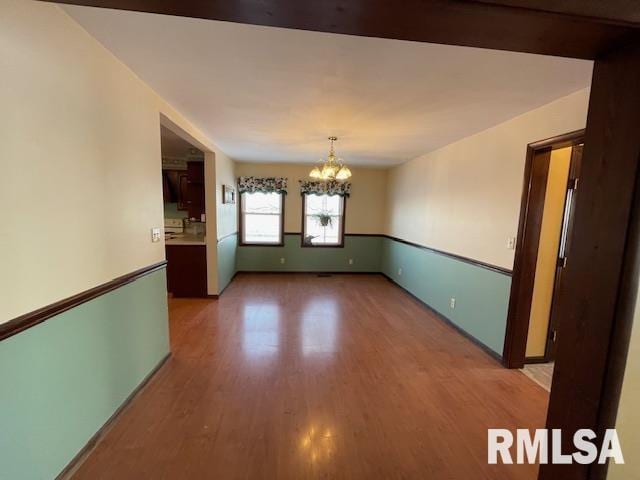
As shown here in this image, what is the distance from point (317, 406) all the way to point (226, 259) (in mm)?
3401

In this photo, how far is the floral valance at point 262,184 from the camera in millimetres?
5645

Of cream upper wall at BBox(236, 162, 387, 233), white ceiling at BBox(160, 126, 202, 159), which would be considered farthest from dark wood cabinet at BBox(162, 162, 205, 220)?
cream upper wall at BBox(236, 162, 387, 233)

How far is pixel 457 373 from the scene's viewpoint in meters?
2.53

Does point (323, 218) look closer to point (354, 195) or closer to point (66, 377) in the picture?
point (354, 195)

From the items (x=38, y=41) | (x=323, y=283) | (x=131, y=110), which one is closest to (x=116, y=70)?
(x=131, y=110)

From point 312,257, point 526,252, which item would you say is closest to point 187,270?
point 312,257

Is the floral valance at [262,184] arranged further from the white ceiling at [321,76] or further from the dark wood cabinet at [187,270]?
the white ceiling at [321,76]

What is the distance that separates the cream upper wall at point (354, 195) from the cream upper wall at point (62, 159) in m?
3.71

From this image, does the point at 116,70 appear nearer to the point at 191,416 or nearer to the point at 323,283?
the point at 191,416

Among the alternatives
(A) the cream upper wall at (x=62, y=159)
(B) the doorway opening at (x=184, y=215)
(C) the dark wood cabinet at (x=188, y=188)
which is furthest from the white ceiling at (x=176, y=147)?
(A) the cream upper wall at (x=62, y=159)

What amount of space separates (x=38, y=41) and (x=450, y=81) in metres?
2.24

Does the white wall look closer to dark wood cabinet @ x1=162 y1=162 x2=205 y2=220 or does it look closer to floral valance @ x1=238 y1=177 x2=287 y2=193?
floral valance @ x1=238 y1=177 x2=287 y2=193

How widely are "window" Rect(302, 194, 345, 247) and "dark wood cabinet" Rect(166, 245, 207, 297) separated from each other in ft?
7.56

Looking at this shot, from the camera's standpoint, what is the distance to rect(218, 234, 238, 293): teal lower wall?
4453 mm
